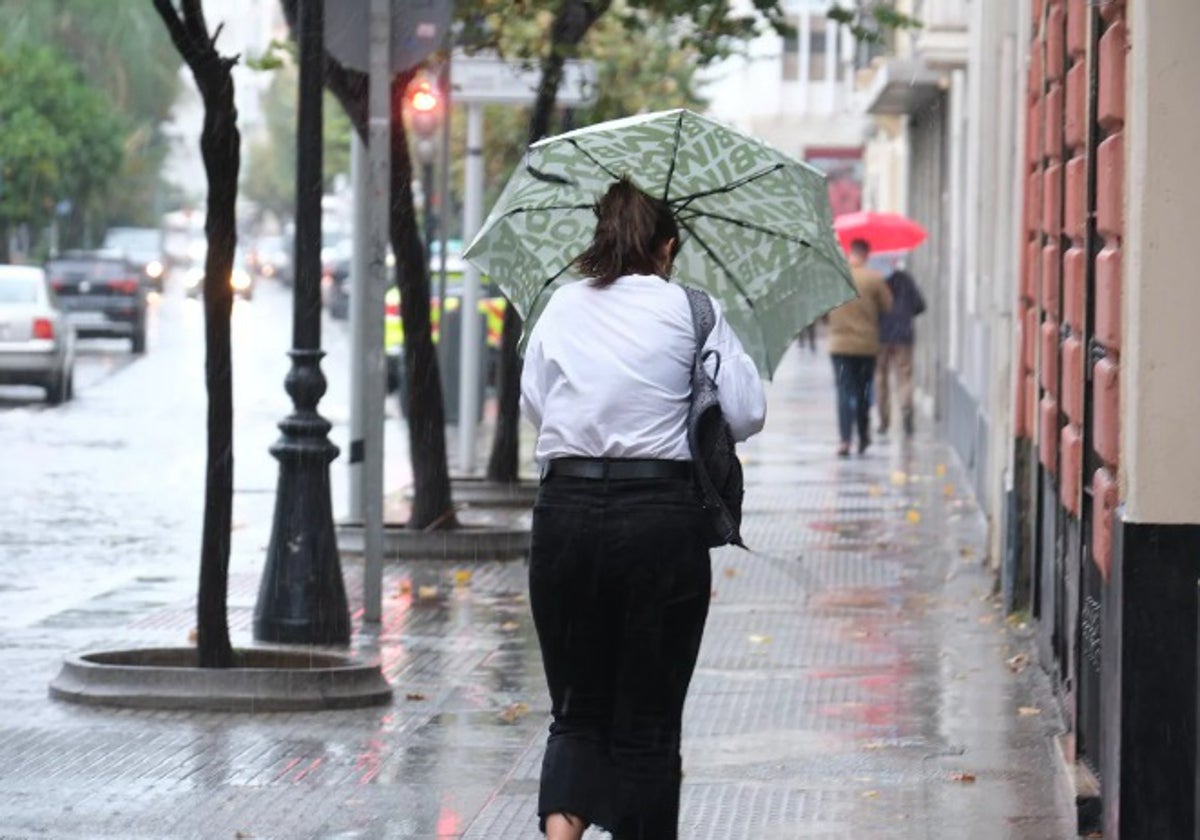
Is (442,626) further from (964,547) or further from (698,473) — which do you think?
(698,473)

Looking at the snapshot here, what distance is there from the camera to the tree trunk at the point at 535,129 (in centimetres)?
1672

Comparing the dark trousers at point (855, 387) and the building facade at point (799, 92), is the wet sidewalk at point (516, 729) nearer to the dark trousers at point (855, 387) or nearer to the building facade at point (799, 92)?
the dark trousers at point (855, 387)

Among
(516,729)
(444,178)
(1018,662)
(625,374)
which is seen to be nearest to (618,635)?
(625,374)

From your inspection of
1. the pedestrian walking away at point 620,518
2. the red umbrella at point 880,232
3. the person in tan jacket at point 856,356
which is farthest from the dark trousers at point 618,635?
the red umbrella at point 880,232

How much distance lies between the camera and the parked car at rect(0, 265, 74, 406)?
1200 inches

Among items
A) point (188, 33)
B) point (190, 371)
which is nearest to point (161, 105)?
point (190, 371)

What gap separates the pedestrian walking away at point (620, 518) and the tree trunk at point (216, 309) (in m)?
3.70

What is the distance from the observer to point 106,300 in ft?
149

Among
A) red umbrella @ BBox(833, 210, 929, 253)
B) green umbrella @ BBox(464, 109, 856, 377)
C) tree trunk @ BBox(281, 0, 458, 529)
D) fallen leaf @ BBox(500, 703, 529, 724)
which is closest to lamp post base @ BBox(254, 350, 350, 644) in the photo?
fallen leaf @ BBox(500, 703, 529, 724)

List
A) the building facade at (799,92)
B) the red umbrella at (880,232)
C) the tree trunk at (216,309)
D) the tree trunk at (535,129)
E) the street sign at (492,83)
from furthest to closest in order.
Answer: the building facade at (799,92) < the red umbrella at (880,232) < the street sign at (492,83) < the tree trunk at (535,129) < the tree trunk at (216,309)

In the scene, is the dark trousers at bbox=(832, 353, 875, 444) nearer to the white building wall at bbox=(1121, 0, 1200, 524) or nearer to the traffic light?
the traffic light

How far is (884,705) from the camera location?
998 centimetres

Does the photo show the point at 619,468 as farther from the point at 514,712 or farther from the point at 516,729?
the point at 514,712

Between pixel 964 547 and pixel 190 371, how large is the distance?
78.3ft
